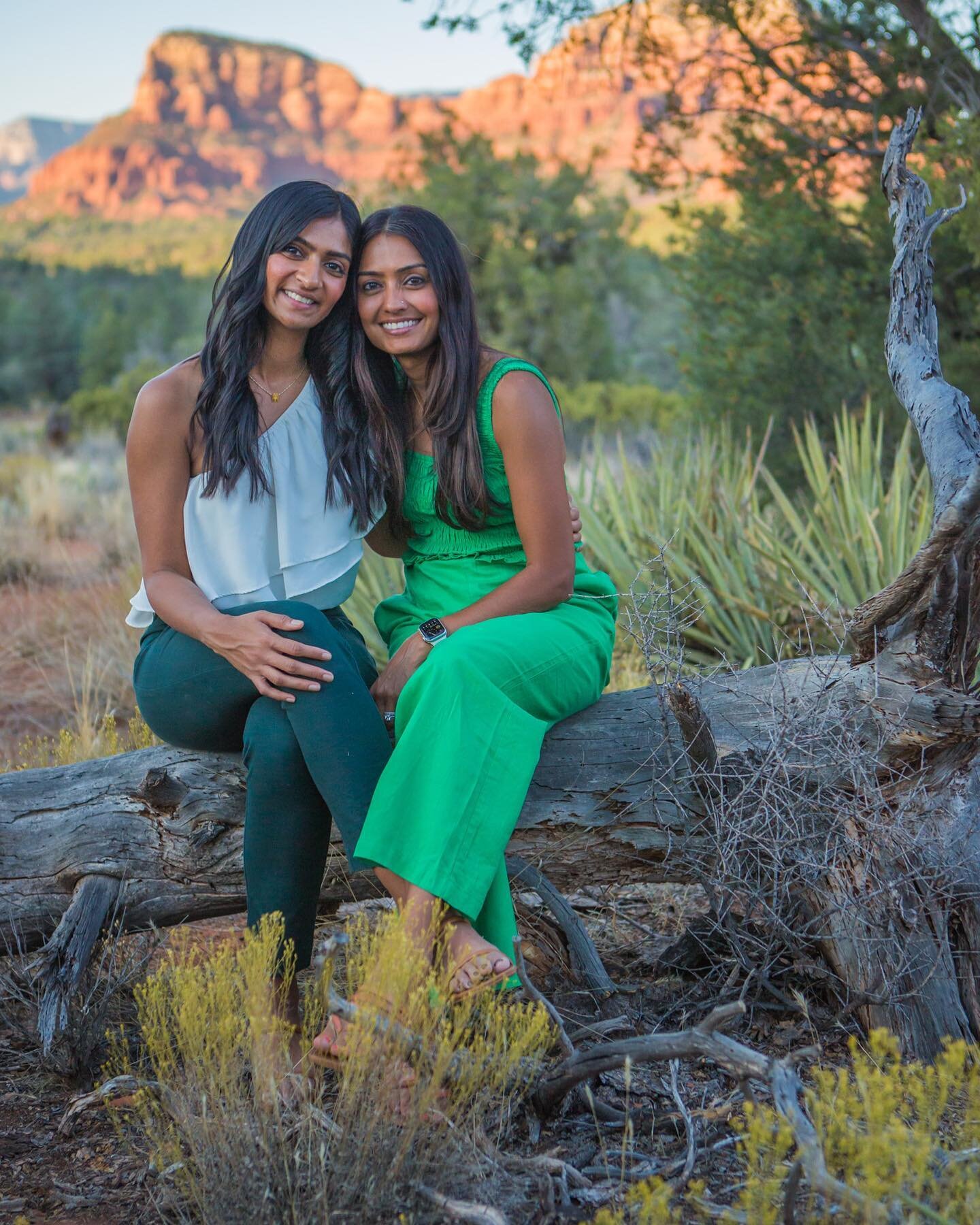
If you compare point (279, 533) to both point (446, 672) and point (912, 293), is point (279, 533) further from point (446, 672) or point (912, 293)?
point (912, 293)

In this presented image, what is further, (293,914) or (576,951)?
(576,951)

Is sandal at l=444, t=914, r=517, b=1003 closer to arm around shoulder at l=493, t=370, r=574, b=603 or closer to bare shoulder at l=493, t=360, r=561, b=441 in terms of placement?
arm around shoulder at l=493, t=370, r=574, b=603

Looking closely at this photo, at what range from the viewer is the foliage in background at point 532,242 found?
15.1m

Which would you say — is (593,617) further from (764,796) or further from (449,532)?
(764,796)

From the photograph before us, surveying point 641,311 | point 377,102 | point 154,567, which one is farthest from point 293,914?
point 377,102

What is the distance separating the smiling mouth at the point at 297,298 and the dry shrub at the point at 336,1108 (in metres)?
1.62

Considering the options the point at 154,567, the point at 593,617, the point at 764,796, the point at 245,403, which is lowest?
the point at 764,796

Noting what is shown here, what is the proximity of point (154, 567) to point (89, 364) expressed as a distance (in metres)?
27.6

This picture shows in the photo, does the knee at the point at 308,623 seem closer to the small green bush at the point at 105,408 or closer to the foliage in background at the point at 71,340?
the small green bush at the point at 105,408

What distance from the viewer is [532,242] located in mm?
16391

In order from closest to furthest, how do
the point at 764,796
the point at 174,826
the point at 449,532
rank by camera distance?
the point at 764,796 → the point at 174,826 → the point at 449,532

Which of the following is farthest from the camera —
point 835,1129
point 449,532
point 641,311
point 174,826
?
point 641,311

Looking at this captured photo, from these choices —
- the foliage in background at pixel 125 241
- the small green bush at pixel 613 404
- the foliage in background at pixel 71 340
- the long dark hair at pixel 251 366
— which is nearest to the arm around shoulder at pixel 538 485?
the long dark hair at pixel 251 366

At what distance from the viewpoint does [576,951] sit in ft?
9.43
